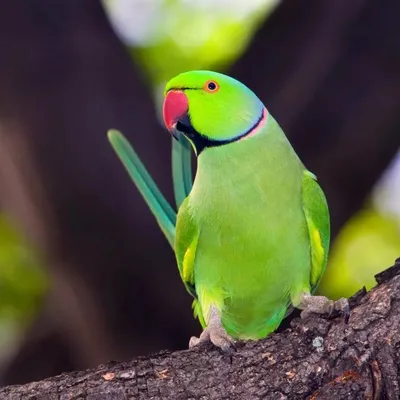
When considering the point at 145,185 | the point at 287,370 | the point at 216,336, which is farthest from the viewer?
the point at 145,185

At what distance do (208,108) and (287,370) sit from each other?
788 millimetres

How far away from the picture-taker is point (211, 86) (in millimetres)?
2096

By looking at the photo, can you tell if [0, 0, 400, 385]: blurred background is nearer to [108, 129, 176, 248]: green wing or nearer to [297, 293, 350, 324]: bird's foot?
[108, 129, 176, 248]: green wing

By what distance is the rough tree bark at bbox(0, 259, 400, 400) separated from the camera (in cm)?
163

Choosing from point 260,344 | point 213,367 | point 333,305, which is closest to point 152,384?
point 213,367

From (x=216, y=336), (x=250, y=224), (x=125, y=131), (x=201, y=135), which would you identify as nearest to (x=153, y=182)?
(x=201, y=135)

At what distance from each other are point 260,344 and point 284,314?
57 centimetres

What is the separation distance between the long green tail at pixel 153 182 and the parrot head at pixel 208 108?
1.32ft

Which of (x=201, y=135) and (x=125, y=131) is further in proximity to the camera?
(x=125, y=131)

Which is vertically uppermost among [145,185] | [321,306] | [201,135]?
[201,135]

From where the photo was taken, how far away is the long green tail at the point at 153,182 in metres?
2.47

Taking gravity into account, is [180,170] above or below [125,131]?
above

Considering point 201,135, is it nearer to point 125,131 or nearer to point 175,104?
point 175,104

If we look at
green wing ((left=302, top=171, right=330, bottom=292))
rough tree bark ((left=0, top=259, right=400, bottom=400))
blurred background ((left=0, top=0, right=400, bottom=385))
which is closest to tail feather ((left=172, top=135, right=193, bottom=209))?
green wing ((left=302, top=171, right=330, bottom=292))
